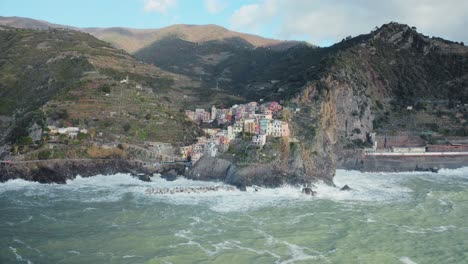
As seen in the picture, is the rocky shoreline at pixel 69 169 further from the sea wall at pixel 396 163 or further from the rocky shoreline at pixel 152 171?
the sea wall at pixel 396 163

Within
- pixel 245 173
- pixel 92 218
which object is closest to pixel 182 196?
pixel 245 173

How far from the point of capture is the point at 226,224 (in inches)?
1859

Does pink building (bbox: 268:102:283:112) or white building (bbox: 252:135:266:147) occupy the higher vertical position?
pink building (bbox: 268:102:283:112)

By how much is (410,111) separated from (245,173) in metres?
53.9

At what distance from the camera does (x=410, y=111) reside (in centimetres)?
10312

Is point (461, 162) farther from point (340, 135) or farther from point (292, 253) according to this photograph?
point (292, 253)

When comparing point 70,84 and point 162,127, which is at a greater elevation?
point 70,84

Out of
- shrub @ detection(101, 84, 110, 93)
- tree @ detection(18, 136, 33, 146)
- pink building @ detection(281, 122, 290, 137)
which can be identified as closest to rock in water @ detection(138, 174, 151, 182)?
tree @ detection(18, 136, 33, 146)

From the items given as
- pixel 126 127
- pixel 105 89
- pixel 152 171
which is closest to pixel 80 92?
pixel 105 89

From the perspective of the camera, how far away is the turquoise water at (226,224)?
3931 centimetres

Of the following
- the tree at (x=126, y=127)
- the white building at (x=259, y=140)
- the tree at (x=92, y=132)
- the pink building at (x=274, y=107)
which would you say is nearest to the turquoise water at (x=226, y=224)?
the white building at (x=259, y=140)

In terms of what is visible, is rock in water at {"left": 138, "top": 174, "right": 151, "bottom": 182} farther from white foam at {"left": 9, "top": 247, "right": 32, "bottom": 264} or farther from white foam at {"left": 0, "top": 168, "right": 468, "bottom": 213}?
white foam at {"left": 9, "top": 247, "right": 32, "bottom": 264}

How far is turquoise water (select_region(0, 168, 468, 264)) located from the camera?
129 feet

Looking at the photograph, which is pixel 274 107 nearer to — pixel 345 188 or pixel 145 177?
pixel 345 188
